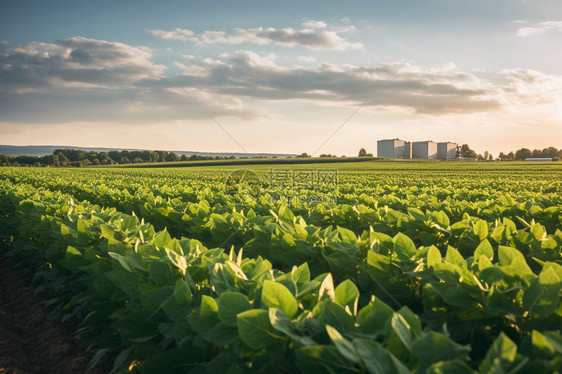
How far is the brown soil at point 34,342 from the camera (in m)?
3.59

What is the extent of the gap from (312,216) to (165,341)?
10.4 feet

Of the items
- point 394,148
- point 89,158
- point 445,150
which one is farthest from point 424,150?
Result: point 89,158

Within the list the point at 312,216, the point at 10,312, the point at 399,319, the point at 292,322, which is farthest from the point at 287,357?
the point at 10,312

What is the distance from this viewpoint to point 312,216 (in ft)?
16.8

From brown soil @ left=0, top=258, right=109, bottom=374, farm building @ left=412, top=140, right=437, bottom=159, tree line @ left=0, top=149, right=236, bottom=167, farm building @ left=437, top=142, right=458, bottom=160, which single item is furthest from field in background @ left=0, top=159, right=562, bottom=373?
farm building @ left=437, top=142, right=458, bottom=160

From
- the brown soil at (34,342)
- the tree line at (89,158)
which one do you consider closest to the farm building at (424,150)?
the tree line at (89,158)

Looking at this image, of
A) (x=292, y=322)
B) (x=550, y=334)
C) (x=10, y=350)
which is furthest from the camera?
(x=10, y=350)

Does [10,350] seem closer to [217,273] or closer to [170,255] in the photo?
[170,255]

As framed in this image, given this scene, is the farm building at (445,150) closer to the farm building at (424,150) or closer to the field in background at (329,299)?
the farm building at (424,150)

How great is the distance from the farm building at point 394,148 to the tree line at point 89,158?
47.3 metres

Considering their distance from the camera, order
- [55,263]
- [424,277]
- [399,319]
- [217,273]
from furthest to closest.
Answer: [55,263], [217,273], [424,277], [399,319]

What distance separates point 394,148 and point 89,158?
92.9 metres

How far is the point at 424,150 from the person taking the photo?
117875 millimetres

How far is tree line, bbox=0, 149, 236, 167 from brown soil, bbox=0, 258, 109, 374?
101m
